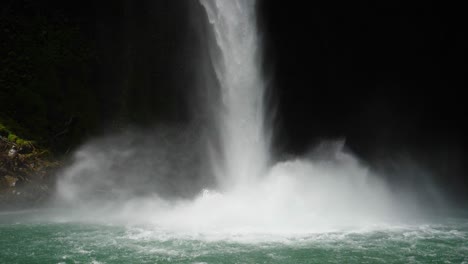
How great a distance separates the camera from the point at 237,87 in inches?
1002

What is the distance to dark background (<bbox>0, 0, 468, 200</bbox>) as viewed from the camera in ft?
93.2

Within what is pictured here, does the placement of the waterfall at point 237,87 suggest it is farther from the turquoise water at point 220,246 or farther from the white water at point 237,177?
the turquoise water at point 220,246

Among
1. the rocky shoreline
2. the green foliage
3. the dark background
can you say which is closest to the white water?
the rocky shoreline

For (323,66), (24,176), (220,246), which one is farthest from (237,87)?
(24,176)

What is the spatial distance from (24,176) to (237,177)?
1291cm

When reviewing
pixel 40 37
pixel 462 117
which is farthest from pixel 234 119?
pixel 462 117

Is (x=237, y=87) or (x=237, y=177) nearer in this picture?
(x=237, y=177)

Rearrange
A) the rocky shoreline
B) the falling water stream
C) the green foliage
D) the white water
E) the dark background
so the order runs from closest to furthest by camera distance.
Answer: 1. the falling water stream
2. the white water
3. the rocky shoreline
4. the green foliage
5. the dark background

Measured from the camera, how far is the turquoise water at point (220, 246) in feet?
40.7

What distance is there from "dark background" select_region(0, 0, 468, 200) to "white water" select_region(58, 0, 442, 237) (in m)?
2.82

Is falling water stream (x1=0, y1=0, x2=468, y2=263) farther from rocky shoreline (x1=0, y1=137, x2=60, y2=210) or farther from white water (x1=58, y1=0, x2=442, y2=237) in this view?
rocky shoreline (x1=0, y1=137, x2=60, y2=210)

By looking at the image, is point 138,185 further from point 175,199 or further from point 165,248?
point 165,248

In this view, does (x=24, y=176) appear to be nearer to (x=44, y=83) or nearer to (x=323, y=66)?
(x=44, y=83)

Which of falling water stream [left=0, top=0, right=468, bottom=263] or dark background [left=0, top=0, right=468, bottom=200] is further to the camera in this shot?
dark background [left=0, top=0, right=468, bottom=200]
